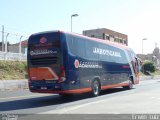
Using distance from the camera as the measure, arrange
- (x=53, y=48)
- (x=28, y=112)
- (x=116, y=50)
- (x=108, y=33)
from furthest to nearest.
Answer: (x=108, y=33)
(x=116, y=50)
(x=53, y=48)
(x=28, y=112)

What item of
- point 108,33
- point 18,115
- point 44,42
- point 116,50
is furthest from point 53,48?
point 108,33

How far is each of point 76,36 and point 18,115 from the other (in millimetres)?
6715

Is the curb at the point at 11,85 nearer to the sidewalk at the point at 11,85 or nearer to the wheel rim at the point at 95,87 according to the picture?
the sidewalk at the point at 11,85

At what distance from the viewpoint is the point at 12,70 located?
34.1 metres

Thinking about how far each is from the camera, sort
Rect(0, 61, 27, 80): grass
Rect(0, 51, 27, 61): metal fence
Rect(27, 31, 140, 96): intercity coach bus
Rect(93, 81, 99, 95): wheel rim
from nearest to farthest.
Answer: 1. Rect(27, 31, 140, 96): intercity coach bus
2. Rect(93, 81, 99, 95): wheel rim
3. Rect(0, 61, 27, 80): grass
4. Rect(0, 51, 27, 61): metal fence

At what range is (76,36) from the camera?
17.3 metres

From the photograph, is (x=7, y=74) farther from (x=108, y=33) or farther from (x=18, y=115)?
(x=108, y=33)

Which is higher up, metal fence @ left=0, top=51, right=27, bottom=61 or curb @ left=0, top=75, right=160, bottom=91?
metal fence @ left=0, top=51, right=27, bottom=61

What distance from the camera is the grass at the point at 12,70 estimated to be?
32269mm

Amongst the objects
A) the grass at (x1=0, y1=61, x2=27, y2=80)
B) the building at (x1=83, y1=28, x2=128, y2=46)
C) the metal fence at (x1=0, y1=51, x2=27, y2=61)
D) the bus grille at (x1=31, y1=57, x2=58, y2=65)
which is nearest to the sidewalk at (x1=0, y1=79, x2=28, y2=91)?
the grass at (x1=0, y1=61, x2=27, y2=80)

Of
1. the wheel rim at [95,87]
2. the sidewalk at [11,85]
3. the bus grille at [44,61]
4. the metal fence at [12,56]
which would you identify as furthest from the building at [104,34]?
the bus grille at [44,61]

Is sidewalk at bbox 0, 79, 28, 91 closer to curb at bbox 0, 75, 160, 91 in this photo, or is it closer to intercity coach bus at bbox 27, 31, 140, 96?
curb at bbox 0, 75, 160, 91

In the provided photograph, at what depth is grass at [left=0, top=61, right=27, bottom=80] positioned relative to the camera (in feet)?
106

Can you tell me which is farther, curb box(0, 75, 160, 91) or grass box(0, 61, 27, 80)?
grass box(0, 61, 27, 80)
